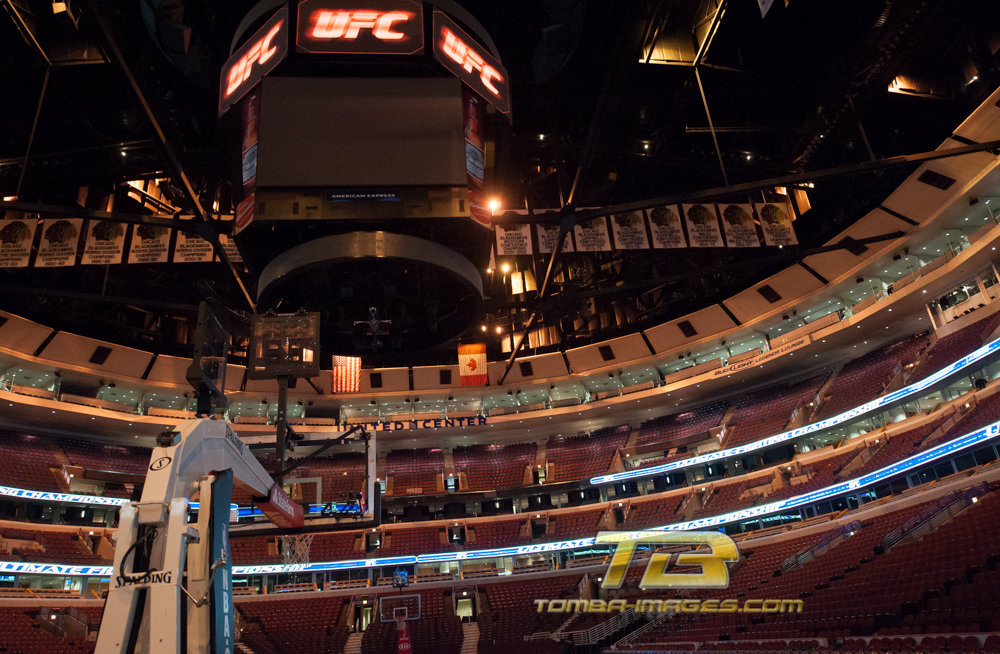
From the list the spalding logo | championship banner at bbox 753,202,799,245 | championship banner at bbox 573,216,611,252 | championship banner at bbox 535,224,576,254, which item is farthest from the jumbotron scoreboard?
championship banner at bbox 753,202,799,245

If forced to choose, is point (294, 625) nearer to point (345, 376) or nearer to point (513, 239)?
point (345, 376)

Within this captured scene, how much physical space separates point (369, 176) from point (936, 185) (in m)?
25.8

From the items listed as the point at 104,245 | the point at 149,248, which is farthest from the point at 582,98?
the point at 104,245

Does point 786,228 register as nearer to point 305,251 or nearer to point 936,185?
point 936,185

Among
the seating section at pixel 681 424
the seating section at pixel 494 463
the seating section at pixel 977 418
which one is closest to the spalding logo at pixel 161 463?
the seating section at pixel 977 418

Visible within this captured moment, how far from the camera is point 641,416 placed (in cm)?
3878

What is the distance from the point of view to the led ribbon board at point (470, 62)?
748 cm

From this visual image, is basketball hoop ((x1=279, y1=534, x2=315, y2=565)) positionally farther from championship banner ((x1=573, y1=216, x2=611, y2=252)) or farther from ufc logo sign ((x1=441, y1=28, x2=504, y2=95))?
ufc logo sign ((x1=441, y1=28, x2=504, y2=95))

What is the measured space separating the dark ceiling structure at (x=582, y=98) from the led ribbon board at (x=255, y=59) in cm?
67

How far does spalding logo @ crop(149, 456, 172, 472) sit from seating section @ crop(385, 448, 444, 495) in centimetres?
3282

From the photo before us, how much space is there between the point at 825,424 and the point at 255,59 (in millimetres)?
29751

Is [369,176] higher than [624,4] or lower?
lower

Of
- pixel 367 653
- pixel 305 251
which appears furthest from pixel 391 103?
pixel 367 653

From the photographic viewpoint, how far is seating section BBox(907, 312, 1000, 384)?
22625 mm
